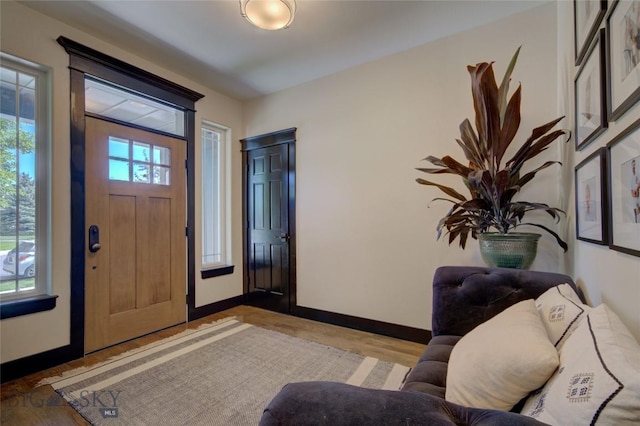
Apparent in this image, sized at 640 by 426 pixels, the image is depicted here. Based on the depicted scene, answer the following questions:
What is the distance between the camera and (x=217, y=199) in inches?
149

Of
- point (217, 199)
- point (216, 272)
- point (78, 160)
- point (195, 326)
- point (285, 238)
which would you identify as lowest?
point (195, 326)

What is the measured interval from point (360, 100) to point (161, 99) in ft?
7.07

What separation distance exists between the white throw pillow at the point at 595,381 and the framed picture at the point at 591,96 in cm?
87

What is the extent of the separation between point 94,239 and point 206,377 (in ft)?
5.24

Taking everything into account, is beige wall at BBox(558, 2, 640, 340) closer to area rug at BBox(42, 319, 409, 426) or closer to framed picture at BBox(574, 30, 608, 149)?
framed picture at BBox(574, 30, 608, 149)

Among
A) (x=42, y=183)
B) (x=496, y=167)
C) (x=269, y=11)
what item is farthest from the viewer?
(x=42, y=183)

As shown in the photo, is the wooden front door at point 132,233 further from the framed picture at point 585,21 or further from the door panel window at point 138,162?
the framed picture at point 585,21

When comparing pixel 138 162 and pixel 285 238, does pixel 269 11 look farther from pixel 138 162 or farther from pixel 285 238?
pixel 285 238

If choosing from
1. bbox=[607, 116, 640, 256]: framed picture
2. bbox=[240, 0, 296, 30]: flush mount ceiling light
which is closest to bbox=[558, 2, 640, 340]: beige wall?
bbox=[607, 116, 640, 256]: framed picture

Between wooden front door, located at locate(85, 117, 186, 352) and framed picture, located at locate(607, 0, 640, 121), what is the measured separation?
11.3 feet

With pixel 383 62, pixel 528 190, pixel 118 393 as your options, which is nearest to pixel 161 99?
pixel 383 62

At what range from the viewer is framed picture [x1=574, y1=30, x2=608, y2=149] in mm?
1156

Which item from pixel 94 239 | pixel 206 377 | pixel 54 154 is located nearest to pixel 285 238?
pixel 206 377

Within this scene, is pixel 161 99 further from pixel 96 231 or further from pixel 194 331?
pixel 194 331
